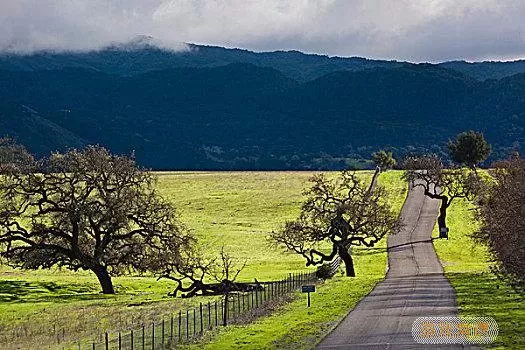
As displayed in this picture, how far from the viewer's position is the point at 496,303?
1870 inches

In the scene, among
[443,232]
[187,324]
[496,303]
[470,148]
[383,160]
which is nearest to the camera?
[187,324]

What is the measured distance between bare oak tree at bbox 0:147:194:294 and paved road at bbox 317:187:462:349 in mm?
18690

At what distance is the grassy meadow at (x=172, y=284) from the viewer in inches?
1859

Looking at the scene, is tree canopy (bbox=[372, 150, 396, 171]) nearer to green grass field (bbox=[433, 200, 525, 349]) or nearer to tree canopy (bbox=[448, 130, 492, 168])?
tree canopy (bbox=[448, 130, 492, 168])

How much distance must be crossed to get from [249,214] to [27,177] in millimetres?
59070

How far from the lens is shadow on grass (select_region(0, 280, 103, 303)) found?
62.5 metres

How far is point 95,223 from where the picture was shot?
2714 inches

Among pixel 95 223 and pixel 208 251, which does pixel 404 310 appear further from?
pixel 208 251

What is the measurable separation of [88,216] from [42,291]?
6.73 m

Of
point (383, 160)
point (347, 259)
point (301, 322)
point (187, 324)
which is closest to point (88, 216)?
point (347, 259)

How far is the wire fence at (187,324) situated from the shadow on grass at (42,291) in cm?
1243

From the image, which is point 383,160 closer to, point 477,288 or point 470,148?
point 470,148

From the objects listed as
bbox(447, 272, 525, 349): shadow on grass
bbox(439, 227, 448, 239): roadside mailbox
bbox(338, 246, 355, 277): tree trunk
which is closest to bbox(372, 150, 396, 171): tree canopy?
bbox(439, 227, 448, 239): roadside mailbox

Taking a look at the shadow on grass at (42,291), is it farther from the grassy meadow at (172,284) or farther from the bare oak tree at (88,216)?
the bare oak tree at (88,216)
